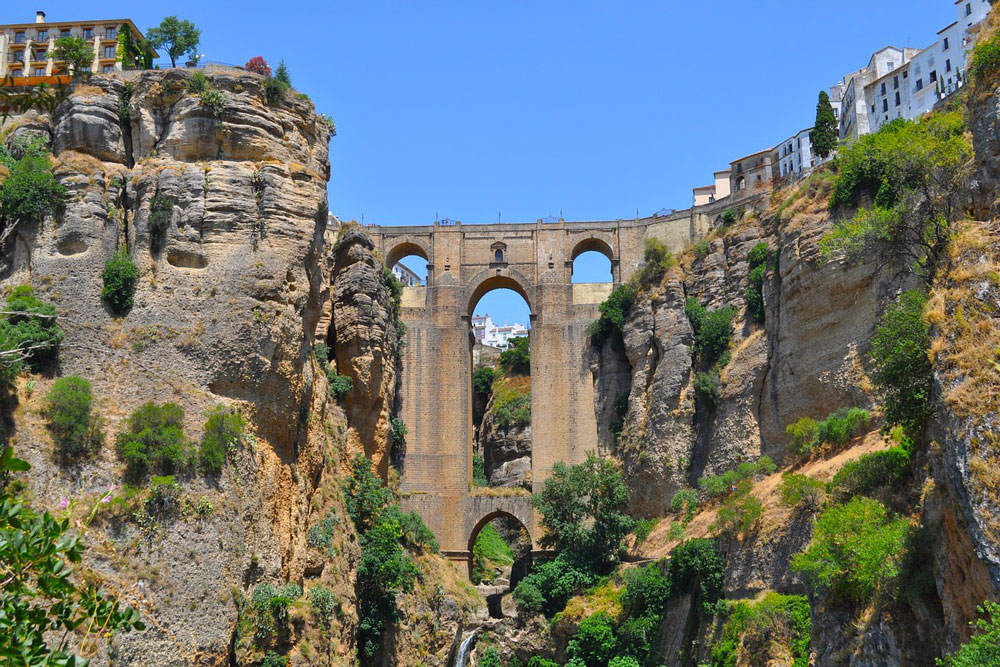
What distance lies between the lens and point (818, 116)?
4694 cm

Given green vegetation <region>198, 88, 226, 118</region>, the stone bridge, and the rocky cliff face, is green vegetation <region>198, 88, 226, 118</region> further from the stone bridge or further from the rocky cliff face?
the stone bridge

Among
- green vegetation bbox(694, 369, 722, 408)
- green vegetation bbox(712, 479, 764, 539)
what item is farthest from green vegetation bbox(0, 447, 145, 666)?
green vegetation bbox(694, 369, 722, 408)

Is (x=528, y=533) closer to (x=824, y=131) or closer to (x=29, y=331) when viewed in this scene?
(x=824, y=131)

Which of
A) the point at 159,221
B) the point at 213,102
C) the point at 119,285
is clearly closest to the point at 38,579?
the point at 119,285

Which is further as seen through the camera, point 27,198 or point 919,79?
point 919,79

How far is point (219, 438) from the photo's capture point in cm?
2678

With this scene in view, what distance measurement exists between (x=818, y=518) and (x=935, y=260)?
1038cm

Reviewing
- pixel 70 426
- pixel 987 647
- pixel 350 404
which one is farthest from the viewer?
pixel 350 404

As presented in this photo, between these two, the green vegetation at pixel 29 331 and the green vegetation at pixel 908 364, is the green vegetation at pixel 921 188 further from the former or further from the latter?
the green vegetation at pixel 29 331

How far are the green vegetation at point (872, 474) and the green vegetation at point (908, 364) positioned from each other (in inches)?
108

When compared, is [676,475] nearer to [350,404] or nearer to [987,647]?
[350,404]

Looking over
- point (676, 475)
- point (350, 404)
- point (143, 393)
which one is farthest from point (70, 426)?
point (676, 475)

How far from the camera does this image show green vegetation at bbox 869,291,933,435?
19.1 metres

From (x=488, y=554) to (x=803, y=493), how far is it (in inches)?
1027
